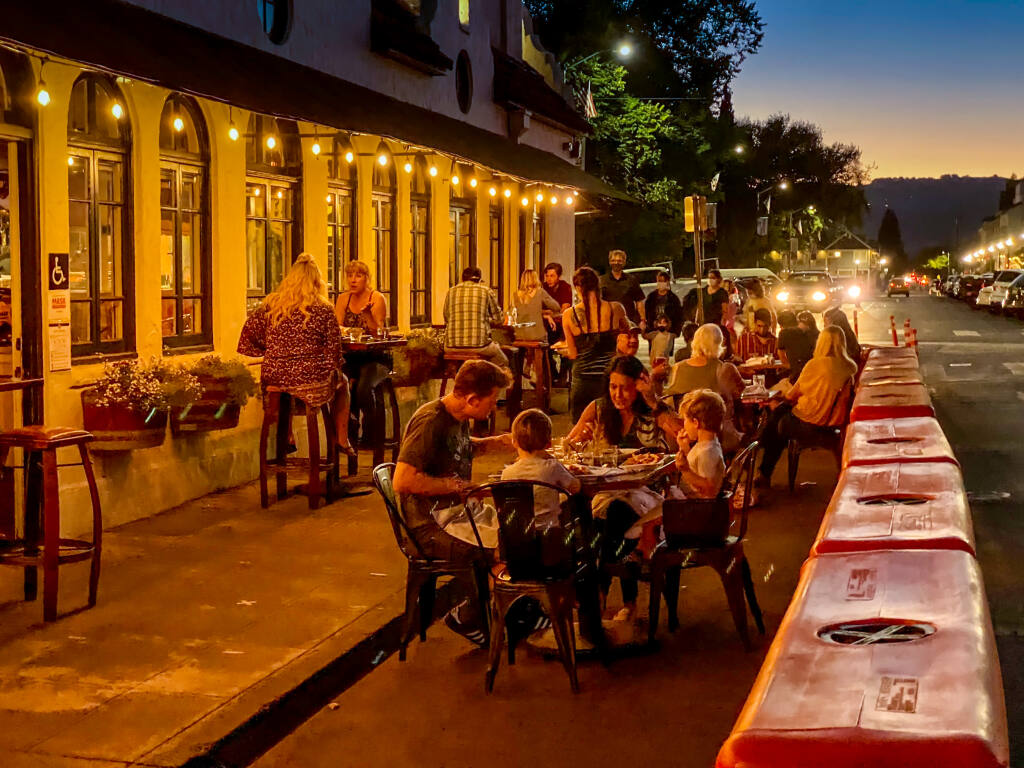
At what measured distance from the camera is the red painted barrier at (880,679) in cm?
345

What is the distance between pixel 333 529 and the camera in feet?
32.4

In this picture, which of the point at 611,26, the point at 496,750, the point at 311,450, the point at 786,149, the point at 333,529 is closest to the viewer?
the point at 496,750

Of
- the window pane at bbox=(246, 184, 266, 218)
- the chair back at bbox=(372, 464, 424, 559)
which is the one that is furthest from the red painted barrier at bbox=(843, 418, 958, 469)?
the window pane at bbox=(246, 184, 266, 218)

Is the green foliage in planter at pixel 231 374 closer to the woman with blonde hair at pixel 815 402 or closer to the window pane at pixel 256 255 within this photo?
the window pane at pixel 256 255

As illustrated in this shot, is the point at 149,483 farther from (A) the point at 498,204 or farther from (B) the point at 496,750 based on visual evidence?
(A) the point at 498,204

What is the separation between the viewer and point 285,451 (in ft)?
35.2

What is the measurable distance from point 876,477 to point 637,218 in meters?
32.2

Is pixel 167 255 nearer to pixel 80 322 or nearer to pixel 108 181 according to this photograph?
pixel 108 181

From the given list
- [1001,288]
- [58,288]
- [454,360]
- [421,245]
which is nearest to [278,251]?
[454,360]

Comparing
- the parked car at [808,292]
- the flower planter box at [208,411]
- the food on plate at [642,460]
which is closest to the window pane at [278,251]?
the flower planter box at [208,411]

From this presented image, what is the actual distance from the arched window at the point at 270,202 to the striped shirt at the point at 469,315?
Answer: 72.4 inches

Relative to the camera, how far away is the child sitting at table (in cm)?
657

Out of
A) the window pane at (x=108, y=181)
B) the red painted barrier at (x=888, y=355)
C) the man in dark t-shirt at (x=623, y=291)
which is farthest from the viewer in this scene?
the red painted barrier at (x=888, y=355)

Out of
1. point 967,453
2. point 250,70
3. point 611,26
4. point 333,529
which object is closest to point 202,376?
point 333,529
